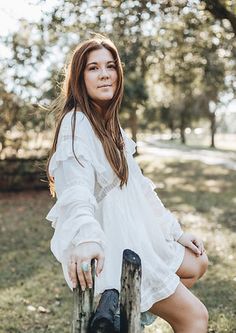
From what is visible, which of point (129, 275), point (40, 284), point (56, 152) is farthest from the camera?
point (40, 284)

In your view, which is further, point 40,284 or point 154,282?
point 40,284

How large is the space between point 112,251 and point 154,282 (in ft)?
0.86

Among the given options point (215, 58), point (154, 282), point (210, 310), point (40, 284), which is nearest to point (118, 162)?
point (154, 282)

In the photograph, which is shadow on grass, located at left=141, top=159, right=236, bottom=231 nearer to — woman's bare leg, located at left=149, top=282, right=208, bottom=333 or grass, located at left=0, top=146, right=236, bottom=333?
grass, located at left=0, top=146, right=236, bottom=333

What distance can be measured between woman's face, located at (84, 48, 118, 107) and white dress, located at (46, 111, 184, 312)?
0.53 ft

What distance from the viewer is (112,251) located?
235 cm

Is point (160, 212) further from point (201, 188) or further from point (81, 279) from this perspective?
point (201, 188)

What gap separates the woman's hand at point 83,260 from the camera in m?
1.82

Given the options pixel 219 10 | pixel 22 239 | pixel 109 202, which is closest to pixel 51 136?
pixel 22 239

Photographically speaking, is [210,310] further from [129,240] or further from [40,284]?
[129,240]

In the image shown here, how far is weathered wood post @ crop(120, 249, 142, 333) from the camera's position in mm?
1924

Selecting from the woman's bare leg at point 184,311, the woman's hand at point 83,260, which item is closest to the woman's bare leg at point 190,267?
the woman's bare leg at point 184,311

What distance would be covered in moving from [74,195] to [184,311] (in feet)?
2.70

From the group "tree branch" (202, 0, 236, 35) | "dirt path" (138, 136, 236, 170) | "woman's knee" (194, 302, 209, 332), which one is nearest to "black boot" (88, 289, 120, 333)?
"woman's knee" (194, 302, 209, 332)
